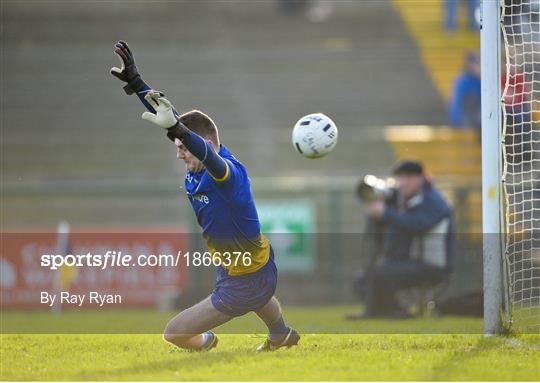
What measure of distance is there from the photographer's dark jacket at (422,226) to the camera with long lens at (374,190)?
0.24 m

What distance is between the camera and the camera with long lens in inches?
426

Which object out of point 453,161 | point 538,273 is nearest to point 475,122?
point 453,161

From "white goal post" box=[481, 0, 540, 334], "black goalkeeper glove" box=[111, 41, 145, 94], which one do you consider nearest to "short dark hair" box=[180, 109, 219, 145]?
"black goalkeeper glove" box=[111, 41, 145, 94]

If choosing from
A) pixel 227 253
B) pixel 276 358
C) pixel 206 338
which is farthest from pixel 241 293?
pixel 276 358

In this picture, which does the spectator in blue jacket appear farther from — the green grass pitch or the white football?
the white football

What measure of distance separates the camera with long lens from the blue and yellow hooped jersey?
466 cm

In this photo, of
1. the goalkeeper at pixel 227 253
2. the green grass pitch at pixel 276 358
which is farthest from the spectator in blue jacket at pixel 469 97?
the goalkeeper at pixel 227 253

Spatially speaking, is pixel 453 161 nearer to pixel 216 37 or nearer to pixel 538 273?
pixel 216 37

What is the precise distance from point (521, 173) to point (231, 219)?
334 cm

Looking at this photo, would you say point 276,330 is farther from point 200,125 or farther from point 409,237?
point 409,237

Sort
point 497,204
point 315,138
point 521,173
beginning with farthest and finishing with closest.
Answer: point 521,173 → point 497,204 → point 315,138

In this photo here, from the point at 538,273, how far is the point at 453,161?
7.87m

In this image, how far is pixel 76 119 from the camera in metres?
17.7

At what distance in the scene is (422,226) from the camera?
427 inches
